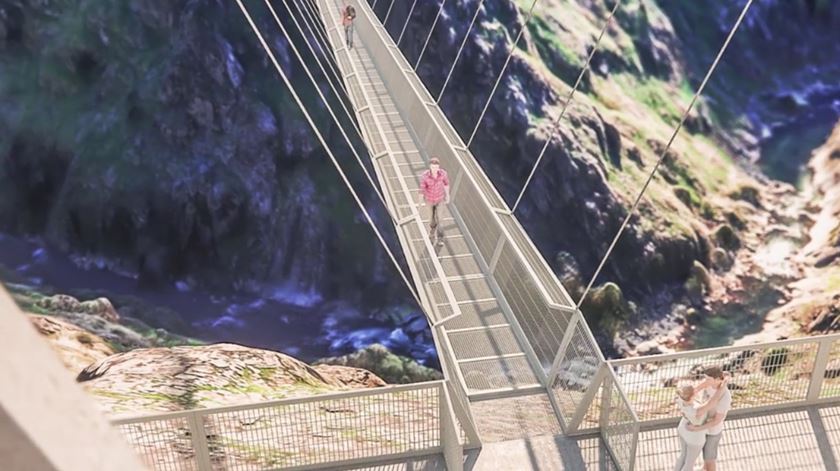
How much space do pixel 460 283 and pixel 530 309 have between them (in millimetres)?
1130

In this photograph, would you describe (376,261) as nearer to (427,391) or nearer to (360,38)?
(360,38)

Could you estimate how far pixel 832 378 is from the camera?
597 centimetres

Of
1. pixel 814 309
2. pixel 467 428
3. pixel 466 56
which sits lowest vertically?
pixel 814 309

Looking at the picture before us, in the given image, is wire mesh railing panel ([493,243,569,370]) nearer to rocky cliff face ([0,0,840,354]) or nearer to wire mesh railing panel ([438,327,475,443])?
wire mesh railing panel ([438,327,475,443])

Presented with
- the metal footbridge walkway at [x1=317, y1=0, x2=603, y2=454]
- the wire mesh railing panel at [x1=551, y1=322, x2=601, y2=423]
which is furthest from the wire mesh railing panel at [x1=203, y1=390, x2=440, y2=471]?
the wire mesh railing panel at [x1=551, y1=322, x2=601, y2=423]

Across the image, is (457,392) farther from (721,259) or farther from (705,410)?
(721,259)

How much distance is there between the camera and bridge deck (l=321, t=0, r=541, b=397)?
632 cm

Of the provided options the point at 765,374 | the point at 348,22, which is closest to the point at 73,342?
the point at 348,22

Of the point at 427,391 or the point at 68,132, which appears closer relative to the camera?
the point at 427,391

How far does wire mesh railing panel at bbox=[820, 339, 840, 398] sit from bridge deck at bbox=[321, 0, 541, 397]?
7.43 feet

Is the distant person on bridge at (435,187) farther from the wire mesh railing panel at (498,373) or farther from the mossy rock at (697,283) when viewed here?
the mossy rock at (697,283)

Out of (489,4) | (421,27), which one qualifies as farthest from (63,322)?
(489,4)

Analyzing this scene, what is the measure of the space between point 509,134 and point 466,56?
305 centimetres

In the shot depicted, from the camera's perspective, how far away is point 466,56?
22.8 metres
